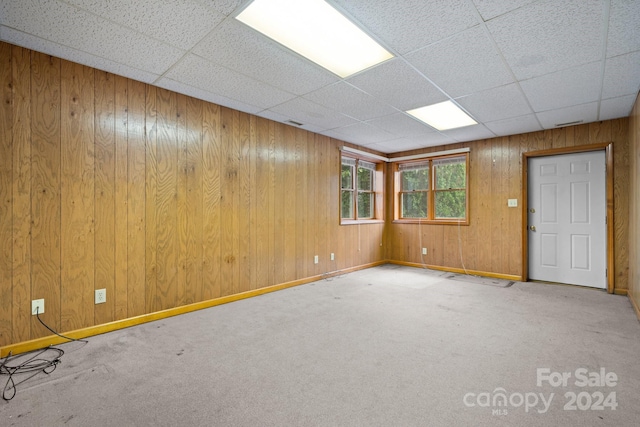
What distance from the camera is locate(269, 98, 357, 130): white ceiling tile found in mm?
3564

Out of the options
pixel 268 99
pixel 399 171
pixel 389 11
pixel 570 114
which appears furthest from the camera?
pixel 399 171

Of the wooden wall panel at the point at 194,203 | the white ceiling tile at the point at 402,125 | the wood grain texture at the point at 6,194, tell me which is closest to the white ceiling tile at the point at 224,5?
→ the wooden wall panel at the point at 194,203

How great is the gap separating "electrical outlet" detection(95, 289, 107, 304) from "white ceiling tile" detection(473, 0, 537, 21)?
3.68 meters

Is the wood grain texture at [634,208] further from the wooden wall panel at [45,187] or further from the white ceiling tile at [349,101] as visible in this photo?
the wooden wall panel at [45,187]

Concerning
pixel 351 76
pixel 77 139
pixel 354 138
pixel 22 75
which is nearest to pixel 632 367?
pixel 351 76

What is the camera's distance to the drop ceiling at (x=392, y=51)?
Answer: 1.91 meters

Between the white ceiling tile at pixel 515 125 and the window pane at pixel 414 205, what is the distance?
70.4 inches

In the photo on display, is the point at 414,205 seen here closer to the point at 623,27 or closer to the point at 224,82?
the point at 623,27

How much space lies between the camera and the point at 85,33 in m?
2.16

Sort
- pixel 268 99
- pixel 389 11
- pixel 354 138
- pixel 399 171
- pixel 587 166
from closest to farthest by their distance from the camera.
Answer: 1. pixel 389 11
2. pixel 268 99
3. pixel 587 166
4. pixel 354 138
5. pixel 399 171

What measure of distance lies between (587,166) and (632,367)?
329cm

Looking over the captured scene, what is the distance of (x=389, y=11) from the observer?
1.91m

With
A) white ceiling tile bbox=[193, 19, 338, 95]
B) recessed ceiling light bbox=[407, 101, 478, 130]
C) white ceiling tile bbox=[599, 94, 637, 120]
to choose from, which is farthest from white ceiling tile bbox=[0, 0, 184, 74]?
white ceiling tile bbox=[599, 94, 637, 120]

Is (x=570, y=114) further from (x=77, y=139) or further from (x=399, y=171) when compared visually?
(x=77, y=139)
